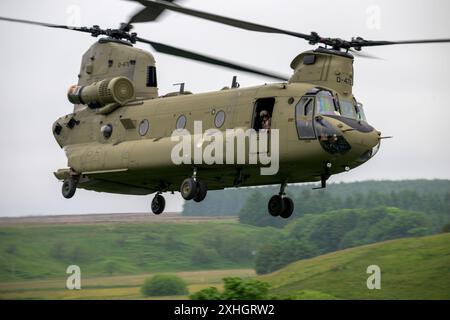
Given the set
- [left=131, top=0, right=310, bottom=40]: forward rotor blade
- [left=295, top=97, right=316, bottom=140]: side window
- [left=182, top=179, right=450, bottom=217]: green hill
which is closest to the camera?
[left=131, top=0, right=310, bottom=40]: forward rotor blade

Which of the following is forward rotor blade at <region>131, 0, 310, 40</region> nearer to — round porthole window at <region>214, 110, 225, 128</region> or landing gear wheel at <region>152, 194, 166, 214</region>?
round porthole window at <region>214, 110, 225, 128</region>

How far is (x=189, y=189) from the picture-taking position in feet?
76.3

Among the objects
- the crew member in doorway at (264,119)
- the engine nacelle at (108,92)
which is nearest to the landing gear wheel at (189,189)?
the crew member in doorway at (264,119)

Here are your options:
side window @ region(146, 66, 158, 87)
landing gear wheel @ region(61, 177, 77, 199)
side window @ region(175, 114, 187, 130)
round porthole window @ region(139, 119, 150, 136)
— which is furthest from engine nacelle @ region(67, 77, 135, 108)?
side window @ region(175, 114, 187, 130)

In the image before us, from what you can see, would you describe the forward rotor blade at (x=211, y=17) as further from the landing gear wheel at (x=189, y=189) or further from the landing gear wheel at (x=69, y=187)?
the landing gear wheel at (x=69, y=187)

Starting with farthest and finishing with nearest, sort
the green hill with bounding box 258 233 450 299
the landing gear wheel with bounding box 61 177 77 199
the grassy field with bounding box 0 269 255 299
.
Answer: the green hill with bounding box 258 233 450 299 < the grassy field with bounding box 0 269 255 299 < the landing gear wheel with bounding box 61 177 77 199

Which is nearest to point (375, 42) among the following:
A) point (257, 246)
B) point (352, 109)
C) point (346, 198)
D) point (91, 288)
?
point (352, 109)

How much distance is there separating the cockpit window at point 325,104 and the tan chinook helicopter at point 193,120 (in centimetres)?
2

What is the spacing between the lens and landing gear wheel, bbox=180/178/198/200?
915 inches

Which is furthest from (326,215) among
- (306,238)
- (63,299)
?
(63,299)

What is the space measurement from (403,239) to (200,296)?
17.8 metres

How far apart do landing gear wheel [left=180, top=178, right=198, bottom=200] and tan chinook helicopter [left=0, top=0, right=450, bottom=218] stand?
0.02 metres

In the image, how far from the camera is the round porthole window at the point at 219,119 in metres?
23.3

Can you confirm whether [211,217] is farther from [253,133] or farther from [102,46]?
[253,133]
